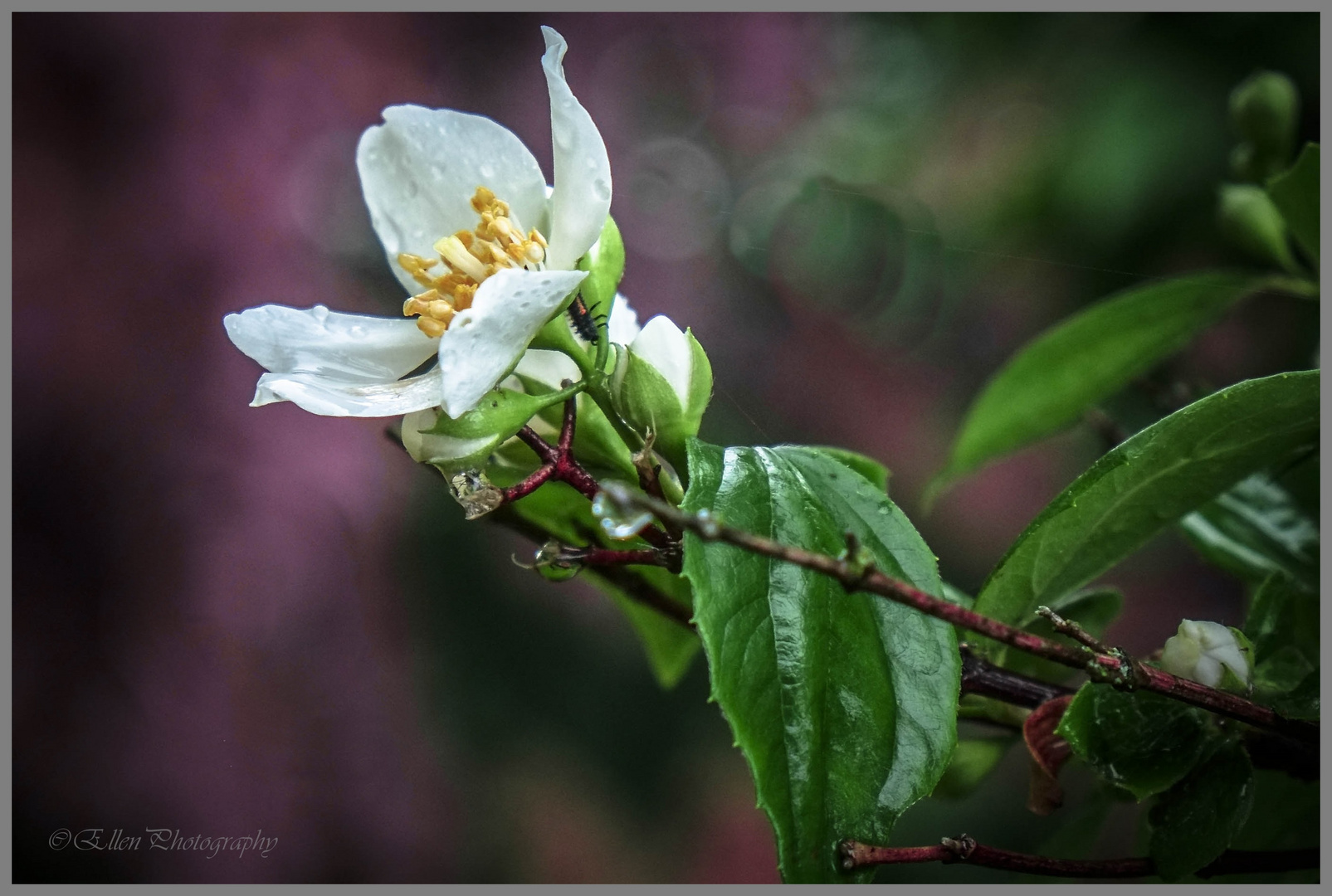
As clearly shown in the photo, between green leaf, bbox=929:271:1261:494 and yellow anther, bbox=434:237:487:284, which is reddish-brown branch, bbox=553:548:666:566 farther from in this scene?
green leaf, bbox=929:271:1261:494

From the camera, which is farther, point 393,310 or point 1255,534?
point 393,310

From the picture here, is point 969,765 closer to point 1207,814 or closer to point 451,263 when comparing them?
point 1207,814

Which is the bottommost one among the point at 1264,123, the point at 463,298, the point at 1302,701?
the point at 1302,701

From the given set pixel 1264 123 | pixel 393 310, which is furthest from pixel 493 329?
pixel 393 310

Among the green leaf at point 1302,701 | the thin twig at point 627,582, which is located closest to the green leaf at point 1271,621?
the green leaf at point 1302,701

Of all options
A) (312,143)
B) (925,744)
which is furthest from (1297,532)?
(312,143)

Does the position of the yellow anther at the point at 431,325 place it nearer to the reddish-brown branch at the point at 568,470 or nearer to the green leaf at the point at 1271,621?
the reddish-brown branch at the point at 568,470

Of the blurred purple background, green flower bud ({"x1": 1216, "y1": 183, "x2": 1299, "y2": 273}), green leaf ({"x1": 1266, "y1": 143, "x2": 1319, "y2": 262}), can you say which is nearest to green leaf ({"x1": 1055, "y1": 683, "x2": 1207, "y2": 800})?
green leaf ({"x1": 1266, "y1": 143, "x2": 1319, "y2": 262})
